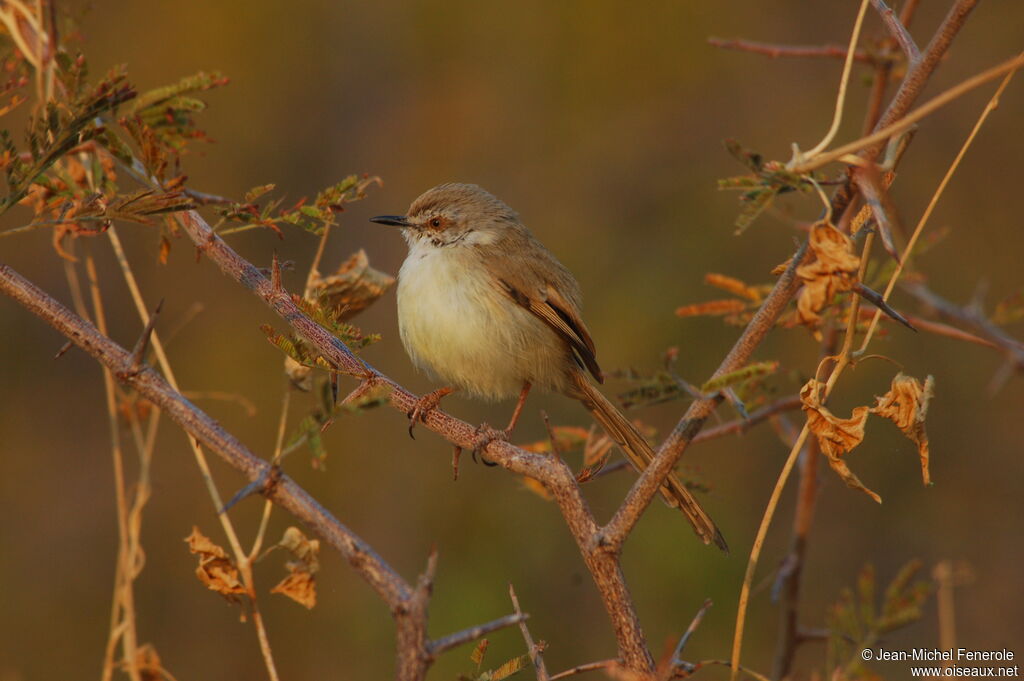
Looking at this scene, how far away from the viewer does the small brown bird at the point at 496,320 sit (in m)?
4.31

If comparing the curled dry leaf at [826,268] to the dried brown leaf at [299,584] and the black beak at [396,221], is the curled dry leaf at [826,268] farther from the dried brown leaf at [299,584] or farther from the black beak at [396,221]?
the black beak at [396,221]

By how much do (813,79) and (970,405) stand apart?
12.0 ft

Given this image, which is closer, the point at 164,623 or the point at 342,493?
the point at 164,623

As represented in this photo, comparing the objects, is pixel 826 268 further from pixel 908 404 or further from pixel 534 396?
pixel 534 396

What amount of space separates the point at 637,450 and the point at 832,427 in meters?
1.95

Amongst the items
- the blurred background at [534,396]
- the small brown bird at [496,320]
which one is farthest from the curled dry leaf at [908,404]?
the blurred background at [534,396]

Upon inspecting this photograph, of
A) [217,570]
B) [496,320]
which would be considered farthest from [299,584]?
[496,320]

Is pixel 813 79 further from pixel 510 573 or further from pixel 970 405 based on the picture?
pixel 510 573

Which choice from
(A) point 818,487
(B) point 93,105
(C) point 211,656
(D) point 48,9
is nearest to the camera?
(B) point 93,105

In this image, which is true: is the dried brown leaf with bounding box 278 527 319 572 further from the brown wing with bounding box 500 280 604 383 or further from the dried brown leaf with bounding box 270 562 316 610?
the brown wing with bounding box 500 280 604 383

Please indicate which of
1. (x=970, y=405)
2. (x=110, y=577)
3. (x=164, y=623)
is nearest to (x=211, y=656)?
(x=164, y=623)

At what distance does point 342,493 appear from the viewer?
9070 mm

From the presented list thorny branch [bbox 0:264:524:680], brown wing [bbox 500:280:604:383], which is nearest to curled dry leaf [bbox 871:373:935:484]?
thorny branch [bbox 0:264:524:680]

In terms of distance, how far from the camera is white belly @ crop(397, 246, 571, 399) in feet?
14.2
